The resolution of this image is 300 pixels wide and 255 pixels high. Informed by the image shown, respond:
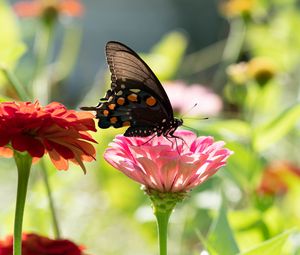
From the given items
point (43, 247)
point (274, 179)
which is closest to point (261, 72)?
point (274, 179)

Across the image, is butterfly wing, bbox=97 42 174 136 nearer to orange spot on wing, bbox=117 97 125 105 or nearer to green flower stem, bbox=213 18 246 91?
orange spot on wing, bbox=117 97 125 105

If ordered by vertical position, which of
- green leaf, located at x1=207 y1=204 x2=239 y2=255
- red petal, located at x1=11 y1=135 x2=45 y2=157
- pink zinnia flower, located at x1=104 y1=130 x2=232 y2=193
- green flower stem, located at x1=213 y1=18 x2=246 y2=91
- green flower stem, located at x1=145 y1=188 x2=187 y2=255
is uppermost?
green flower stem, located at x1=213 y1=18 x2=246 y2=91

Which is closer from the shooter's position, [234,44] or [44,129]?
[44,129]

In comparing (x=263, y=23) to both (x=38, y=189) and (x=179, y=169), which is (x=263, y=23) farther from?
(x=179, y=169)

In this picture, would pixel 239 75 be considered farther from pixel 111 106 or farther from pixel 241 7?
pixel 111 106

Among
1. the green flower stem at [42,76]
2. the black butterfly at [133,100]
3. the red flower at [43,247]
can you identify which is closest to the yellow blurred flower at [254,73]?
the green flower stem at [42,76]

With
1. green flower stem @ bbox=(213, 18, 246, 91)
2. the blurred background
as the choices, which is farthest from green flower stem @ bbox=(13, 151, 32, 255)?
green flower stem @ bbox=(213, 18, 246, 91)

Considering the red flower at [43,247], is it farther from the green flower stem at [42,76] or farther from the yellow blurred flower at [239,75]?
the yellow blurred flower at [239,75]
